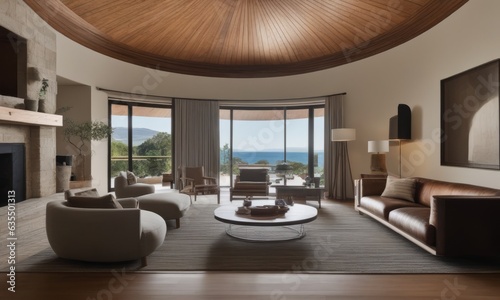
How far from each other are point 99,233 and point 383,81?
6.29m

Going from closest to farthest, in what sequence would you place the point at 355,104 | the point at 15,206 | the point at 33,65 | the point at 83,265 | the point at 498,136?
the point at 83,265 → the point at 498,136 → the point at 15,206 → the point at 33,65 → the point at 355,104

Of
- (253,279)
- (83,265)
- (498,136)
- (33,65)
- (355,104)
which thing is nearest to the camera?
(253,279)

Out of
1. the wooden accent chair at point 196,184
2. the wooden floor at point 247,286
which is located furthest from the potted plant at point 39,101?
the wooden floor at point 247,286

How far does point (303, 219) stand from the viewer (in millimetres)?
3805

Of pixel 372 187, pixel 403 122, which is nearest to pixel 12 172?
pixel 372 187

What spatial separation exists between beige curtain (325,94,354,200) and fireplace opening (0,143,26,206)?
6.70 m

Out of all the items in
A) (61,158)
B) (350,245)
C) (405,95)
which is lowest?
(350,245)

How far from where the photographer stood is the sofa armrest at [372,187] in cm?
549

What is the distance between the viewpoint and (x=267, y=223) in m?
3.63

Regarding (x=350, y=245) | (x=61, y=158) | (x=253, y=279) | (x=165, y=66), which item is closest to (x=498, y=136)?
(x=350, y=245)

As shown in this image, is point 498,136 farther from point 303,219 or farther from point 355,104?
point 355,104

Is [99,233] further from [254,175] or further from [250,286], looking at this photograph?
[254,175]

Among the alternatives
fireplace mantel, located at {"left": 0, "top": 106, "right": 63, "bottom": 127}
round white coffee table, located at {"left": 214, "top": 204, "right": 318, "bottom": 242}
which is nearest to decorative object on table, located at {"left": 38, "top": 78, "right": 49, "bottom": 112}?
fireplace mantel, located at {"left": 0, "top": 106, "right": 63, "bottom": 127}

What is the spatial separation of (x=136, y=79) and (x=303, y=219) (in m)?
5.83
